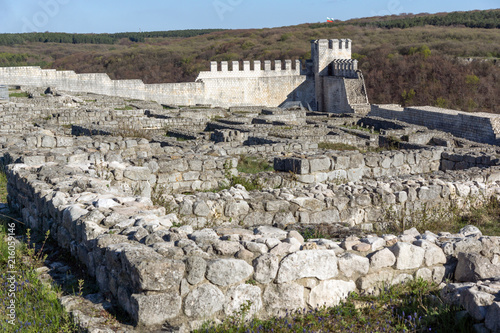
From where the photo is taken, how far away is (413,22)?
73062 millimetres

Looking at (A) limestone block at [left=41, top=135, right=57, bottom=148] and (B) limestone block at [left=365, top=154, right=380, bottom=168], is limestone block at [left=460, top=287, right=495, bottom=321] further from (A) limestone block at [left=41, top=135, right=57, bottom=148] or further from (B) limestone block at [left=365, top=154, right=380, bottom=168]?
(A) limestone block at [left=41, top=135, right=57, bottom=148]

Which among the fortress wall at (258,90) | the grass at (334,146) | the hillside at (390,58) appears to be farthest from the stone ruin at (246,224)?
the hillside at (390,58)

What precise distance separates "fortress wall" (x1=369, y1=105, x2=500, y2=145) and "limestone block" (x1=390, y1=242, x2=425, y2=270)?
50.3 feet

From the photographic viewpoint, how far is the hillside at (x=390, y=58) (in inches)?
1280

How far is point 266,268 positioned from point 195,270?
50 cm

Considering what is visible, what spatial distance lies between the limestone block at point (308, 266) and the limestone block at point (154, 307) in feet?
2.42

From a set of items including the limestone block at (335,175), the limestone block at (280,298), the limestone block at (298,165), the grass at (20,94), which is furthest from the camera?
the grass at (20,94)

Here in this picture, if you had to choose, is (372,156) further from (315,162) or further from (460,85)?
(460,85)

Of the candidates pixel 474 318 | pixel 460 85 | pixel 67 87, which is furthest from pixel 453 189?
pixel 460 85

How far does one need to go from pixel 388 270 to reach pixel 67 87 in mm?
25900

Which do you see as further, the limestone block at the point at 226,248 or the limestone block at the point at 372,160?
the limestone block at the point at 372,160

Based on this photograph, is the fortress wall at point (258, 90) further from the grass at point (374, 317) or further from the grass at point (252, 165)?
the grass at point (374, 317)

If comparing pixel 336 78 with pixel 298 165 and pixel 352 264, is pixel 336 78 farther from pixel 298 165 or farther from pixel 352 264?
pixel 352 264

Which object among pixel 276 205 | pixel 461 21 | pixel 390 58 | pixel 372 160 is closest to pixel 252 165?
pixel 372 160
